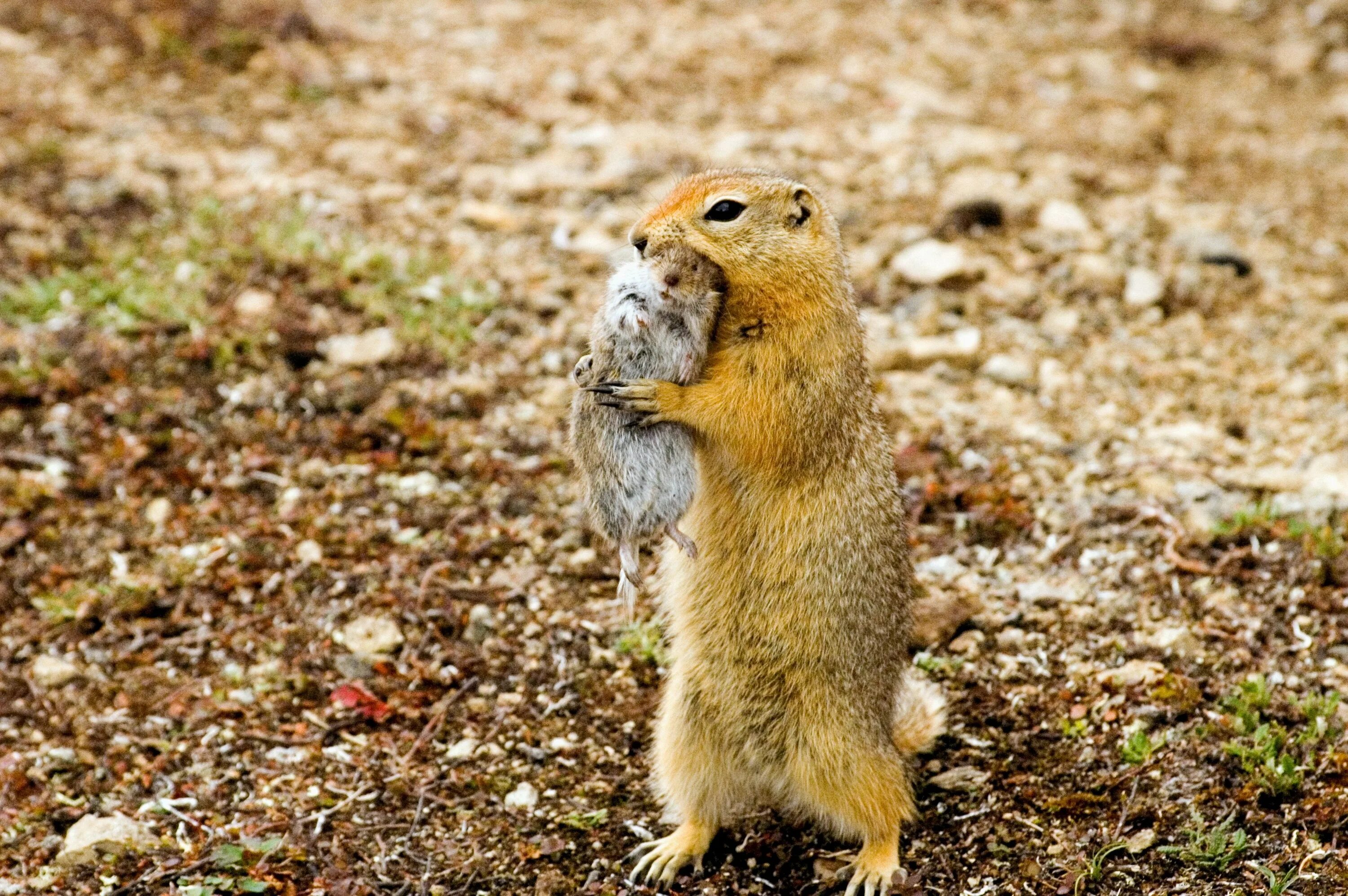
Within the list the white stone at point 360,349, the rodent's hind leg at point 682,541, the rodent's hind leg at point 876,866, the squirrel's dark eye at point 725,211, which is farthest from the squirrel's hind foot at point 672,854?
the white stone at point 360,349

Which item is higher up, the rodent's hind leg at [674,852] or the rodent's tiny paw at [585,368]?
the rodent's tiny paw at [585,368]

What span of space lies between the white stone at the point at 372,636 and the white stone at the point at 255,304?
206cm

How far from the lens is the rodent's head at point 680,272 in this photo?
4293 mm

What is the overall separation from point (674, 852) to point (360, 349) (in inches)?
125

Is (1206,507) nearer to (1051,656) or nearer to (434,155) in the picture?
(1051,656)

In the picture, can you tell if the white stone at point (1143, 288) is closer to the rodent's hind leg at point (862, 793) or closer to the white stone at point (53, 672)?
the rodent's hind leg at point (862, 793)

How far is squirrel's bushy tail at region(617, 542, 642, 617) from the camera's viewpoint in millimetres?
→ 4391

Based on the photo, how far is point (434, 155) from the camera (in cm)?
851

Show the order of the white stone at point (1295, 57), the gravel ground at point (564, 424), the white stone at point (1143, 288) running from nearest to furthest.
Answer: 1. the gravel ground at point (564, 424)
2. the white stone at point (1143, 288)
3. the white stone at point (1295, 57)

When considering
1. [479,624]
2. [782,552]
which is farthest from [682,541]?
[479,624]

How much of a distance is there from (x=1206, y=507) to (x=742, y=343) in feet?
8.35

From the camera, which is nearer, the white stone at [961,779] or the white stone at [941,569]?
the white stone at [961,779]

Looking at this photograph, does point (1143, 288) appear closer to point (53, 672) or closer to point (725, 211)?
point (725, 211)

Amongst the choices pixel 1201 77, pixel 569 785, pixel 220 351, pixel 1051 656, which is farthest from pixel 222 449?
pixel 1201 77
